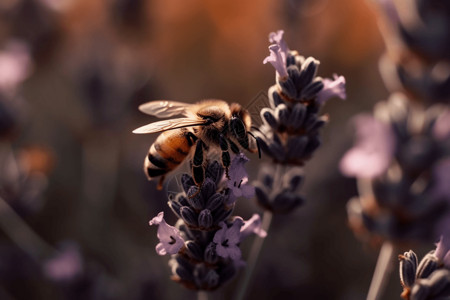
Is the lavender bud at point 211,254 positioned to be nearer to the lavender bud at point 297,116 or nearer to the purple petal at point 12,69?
the lavender bud at point 297,116

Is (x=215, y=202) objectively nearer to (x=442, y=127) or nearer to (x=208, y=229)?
(x=208, y=229)

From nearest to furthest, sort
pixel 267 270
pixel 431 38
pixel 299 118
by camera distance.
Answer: pixel 299 118 < pixel 431 38 < pixel 267 270

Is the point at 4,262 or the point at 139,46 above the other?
the point at 139,46

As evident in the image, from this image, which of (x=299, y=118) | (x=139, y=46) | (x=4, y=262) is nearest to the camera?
(x=299, y=118)

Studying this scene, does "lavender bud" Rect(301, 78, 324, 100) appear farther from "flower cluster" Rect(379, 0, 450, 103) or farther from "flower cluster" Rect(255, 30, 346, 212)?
"flower cluster" Rect(379, 0, 450, 103)

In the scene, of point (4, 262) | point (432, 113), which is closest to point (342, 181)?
point (432, 113)

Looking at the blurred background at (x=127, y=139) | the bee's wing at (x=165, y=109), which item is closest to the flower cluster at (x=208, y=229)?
the bee's wing at (x=165, y=109)

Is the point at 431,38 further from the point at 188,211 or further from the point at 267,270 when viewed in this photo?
the point at 188,211
